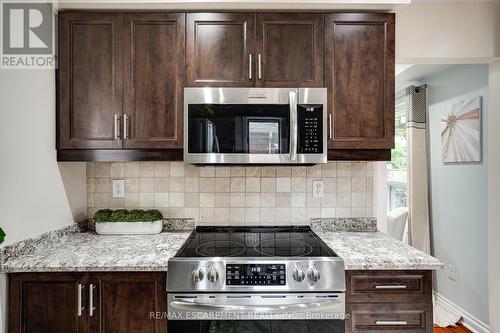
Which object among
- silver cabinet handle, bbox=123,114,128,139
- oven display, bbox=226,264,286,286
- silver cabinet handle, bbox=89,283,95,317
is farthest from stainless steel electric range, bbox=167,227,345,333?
silver cabinet handle, bbox=123,114,128,139

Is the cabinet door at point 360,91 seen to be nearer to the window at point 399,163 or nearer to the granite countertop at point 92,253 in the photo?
the granite countertop at point 92,253

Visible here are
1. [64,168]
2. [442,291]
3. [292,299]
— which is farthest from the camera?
[442,291]

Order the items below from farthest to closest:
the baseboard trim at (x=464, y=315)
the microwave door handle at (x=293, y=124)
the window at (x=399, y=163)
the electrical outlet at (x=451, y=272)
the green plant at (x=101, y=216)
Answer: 1. the window at (x=399, y=163)
2. the electrical outlet at (x=451, y=272)
3. the baseboard trim at (x=464, y=315)
4. the green plant at (x=101, y=216)
5. the microwave door handle at (x=293, y=124)

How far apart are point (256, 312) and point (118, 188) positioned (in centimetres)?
128

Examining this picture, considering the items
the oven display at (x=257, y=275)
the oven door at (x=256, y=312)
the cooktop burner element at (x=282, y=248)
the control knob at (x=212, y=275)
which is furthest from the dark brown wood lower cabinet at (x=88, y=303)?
the cooktop burner element at (x=282, y=248)

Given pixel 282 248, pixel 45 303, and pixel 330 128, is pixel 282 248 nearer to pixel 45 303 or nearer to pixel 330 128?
pixel 330 128

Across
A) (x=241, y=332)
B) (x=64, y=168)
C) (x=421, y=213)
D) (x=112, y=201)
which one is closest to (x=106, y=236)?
(x=112, y=201)

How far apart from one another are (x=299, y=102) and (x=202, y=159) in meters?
0.63

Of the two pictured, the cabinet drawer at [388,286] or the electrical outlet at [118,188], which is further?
the electrical outlet at [118,188]

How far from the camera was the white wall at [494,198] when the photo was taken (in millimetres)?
2208

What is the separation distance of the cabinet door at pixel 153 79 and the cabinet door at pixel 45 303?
30.8 inches

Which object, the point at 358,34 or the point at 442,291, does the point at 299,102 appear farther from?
the point at 442,291

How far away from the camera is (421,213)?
11.3ft

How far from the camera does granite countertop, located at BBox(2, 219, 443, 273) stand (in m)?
1.49
